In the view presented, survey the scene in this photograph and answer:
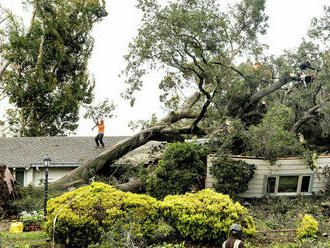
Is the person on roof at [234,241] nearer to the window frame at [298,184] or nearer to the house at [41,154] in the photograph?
the window frame at [298,184]

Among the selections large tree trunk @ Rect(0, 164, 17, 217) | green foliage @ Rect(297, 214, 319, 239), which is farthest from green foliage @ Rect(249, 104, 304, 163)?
large tree trunk @ Rect(0, 164, 17, 217)

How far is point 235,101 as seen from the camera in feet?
53.8

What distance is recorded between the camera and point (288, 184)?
13977mm

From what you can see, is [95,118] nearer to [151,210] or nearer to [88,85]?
[88,85]

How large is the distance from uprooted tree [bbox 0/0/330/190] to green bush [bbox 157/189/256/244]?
5.30 m

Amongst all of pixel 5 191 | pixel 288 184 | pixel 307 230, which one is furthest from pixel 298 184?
pixel 5 191

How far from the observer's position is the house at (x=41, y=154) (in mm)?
18594

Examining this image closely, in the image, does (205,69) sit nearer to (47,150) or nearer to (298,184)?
(298,184)

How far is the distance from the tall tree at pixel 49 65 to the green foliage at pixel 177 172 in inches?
599

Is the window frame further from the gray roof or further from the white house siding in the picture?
the gray roof

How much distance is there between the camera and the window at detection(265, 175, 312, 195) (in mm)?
13891

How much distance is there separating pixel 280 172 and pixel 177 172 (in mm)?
4402

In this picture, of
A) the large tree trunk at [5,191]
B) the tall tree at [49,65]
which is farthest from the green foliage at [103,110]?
the large tree trunk at [5,191]

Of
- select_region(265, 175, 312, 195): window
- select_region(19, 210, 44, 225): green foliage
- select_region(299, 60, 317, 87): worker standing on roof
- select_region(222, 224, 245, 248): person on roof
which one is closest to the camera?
select_region(222, 224, 245, 248): person on roof
